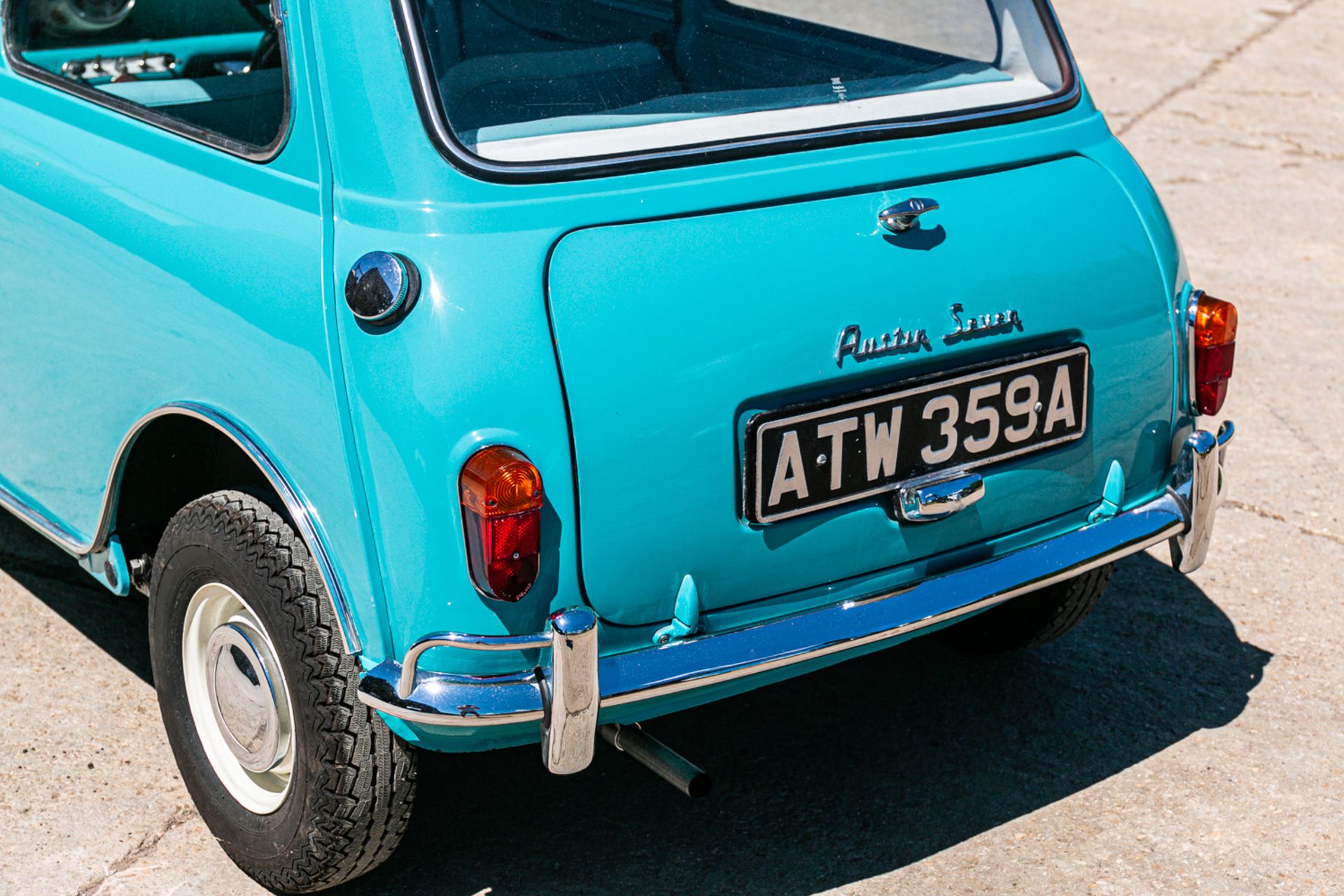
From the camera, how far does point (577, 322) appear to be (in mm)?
2318

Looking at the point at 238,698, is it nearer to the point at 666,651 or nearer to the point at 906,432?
the point at 666,651

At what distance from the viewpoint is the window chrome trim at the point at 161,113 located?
2504mm

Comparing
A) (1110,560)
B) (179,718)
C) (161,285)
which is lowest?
(179,718)

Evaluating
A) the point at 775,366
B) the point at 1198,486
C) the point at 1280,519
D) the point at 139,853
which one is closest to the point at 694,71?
the point at 775,366

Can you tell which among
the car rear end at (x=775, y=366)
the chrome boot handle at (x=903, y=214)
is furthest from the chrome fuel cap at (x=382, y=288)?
the chrome boot handle at (x=903, y=214)

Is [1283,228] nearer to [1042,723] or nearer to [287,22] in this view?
[1042,723]

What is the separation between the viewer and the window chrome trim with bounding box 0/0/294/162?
2504 mm

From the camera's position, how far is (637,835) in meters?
3.05

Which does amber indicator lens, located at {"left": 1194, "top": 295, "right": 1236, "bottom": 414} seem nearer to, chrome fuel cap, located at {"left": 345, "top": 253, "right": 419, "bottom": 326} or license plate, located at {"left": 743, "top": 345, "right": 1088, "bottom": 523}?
license plate, located at {"left": 743, "top": 345, "right": 1088, "bottom": 523}

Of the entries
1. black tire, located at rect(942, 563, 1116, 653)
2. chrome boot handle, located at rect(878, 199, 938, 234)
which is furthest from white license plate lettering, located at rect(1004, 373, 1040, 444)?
black tire, located at rect(942, 563, 1116, 653)

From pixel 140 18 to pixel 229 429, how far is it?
54.9 inches

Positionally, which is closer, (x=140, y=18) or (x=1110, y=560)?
(x=1110, y=560)

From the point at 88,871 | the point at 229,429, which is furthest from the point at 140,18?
the point at 88,871

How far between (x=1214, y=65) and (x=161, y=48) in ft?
28.4
